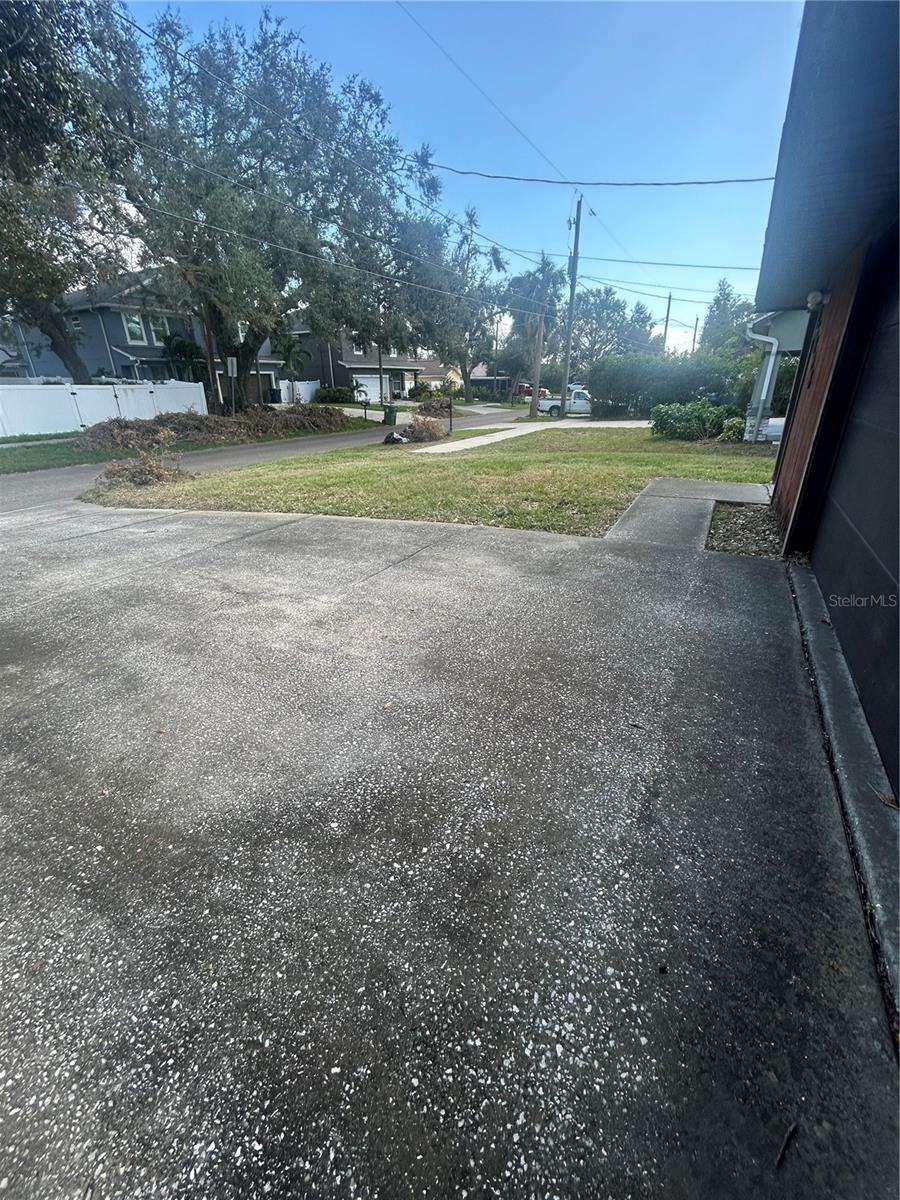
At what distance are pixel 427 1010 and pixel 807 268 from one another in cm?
621

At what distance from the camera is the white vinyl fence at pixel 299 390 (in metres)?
31.6

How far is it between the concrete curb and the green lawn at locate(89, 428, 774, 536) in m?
3.06

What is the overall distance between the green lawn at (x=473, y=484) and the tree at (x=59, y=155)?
444cm

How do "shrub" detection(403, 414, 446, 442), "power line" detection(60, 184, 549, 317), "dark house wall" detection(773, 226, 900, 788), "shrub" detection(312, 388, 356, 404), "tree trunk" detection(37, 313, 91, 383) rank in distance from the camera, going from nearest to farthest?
1. "dark house wall" detection(773, 226, 900, 788)
2. "power line" detection(60, 184, 549, 317)
3. "shrub" detection(403, 414, 446, 442)
4. "tree trunk" detection(37, 313, 91, 383)
5. "shrub" detection(312, 388, 356, 404)

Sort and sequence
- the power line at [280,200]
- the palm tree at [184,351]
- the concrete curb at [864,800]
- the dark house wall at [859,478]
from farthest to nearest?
1. the palm tree at [184,351]
2. the power line at [280,200]
3. the dark house wall at [859,478]
4. the concrete curb at [864,800]

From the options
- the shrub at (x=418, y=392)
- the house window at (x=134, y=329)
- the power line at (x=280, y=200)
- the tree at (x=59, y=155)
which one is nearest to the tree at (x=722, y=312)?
the shrub at (x=418, y=392)

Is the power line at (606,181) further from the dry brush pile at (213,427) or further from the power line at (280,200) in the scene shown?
the dry brush pile at (213,427)

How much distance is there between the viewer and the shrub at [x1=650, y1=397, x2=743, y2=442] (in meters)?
14.3

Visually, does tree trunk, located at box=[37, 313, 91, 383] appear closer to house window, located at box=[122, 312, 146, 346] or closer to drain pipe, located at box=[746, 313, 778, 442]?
house window, located at box=[122, 312, 146, 346]

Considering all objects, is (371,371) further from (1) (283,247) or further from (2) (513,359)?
(1) (283,247)

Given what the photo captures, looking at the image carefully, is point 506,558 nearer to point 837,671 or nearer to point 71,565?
point 837,671

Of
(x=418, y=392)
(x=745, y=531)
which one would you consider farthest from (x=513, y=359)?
(x=745, y=531)

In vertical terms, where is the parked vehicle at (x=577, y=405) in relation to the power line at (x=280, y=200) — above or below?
below

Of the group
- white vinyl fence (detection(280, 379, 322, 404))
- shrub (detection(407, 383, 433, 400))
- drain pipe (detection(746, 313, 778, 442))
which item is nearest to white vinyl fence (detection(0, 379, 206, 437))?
white vinyl fence (detection(280, 379, 322, 404))
